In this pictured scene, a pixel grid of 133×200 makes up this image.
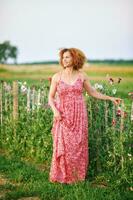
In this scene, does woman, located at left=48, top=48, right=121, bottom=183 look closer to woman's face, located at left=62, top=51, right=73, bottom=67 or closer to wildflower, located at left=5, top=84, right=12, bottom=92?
woman's face, located at left=62, top=51, right=73, bottom=67

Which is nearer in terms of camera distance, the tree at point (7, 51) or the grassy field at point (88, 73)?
the grassy field at point (88, 73)

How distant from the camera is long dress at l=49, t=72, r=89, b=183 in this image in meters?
7.03

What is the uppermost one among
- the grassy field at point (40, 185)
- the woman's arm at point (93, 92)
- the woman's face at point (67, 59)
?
the woman's face at point (67, 59)

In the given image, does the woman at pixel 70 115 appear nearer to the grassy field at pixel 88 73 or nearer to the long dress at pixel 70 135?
Result: the long dress at pixel 70 135

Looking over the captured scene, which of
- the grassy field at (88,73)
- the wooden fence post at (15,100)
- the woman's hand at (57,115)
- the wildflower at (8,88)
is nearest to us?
the woman's hand at (57,115)

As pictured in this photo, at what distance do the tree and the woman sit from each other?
5828 mm

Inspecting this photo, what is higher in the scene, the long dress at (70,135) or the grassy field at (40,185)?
the long dress at (70,135)

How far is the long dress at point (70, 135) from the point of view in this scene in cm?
703

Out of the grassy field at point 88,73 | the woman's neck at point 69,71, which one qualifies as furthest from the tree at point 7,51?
the woman's neck at point 69,71

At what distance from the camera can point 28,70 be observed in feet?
44.2

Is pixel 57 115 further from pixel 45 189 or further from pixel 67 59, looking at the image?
pixel 45 189

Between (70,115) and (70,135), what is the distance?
0.25 metres

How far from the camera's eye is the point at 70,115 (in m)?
7.03

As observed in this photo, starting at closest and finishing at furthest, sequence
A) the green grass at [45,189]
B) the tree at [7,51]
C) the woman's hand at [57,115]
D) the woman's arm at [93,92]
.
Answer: the green grass at [45,189] < the woman's hand at [57,115] < the woman's arm at [93,92] < the tree at [7,51]
